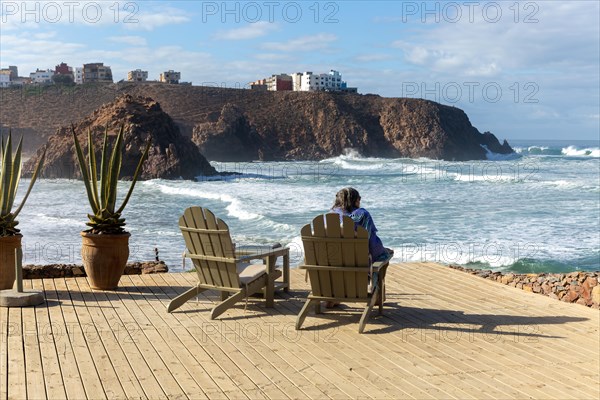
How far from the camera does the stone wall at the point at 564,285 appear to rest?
25.0 feet

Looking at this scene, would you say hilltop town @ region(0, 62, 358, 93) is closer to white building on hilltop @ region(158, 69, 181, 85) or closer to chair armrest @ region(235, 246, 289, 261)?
white building on hilltop @ region(158, 69, 181, 85)

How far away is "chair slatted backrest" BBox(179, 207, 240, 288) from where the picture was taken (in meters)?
6.10

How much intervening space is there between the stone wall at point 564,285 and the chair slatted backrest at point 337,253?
306 cm

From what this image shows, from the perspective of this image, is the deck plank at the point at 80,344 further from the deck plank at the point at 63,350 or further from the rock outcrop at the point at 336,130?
the rock outcrop at the point at 336,130

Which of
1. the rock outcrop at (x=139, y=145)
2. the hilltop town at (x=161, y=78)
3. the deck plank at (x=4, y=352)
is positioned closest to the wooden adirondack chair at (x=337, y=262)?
the deck plank at (x=4, y=352)

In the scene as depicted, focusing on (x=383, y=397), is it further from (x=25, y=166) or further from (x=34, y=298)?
(x=25, y=166)

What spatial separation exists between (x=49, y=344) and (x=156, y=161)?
4385 centimetres

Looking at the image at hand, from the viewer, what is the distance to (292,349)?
523 centimetres

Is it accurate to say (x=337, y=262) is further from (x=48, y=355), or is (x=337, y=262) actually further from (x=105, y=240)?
(x=105, y=240)

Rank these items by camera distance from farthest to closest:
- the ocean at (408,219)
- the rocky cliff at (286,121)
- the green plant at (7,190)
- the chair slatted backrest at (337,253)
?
the rocky cliff at (286,121), the ocean at (408,219), the green plant at (7,190), the chair slatted backrest at (337,253)

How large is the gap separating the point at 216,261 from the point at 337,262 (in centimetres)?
110

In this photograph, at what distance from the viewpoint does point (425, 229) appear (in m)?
20.4

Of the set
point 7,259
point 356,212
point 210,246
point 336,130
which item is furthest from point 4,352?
point 336,130

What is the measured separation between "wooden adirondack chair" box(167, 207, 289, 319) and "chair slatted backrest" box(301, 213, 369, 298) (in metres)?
0.68
